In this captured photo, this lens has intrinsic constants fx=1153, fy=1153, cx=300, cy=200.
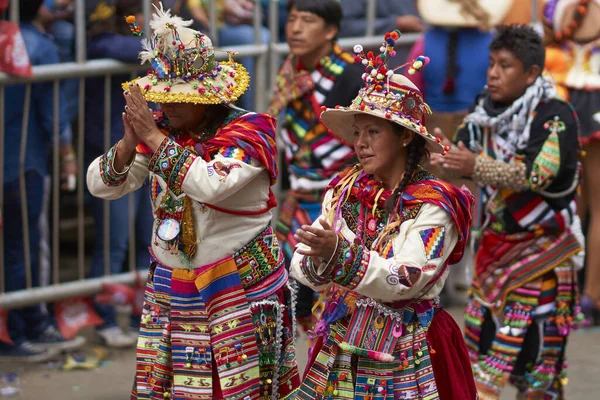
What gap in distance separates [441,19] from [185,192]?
373 cm

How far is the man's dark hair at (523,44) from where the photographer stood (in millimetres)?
5617

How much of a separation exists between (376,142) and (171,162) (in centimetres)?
79

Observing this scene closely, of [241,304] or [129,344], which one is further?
[129,344]

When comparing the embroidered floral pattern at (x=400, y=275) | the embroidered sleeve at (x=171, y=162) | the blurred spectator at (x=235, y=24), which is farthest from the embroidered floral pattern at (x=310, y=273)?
the blurred spectator at (x=235, y=24)

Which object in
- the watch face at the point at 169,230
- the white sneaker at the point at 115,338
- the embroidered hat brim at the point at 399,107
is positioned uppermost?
the embroidered hat brim at the point at 399,107

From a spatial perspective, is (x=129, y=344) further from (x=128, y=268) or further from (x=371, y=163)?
(x=371, y=163)

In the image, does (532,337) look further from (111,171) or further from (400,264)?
(111,171)

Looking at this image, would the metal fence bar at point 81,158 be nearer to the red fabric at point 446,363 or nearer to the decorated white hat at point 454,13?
the decorated white hat at point 454,13

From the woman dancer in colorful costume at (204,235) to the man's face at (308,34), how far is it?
1660 mm

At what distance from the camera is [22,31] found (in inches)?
254

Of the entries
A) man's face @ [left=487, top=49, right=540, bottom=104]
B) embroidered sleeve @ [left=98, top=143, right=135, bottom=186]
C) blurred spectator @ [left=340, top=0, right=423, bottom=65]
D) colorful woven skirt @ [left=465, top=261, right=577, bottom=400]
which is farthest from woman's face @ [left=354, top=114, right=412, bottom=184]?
blurred spectator @ [left=340, top=0, right=423, bottom=65]

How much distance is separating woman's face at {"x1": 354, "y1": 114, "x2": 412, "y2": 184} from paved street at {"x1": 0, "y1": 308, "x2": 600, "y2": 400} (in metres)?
2.71

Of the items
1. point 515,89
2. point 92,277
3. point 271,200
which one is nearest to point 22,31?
point 92,277

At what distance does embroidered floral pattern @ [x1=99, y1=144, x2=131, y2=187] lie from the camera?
4.62 metres
